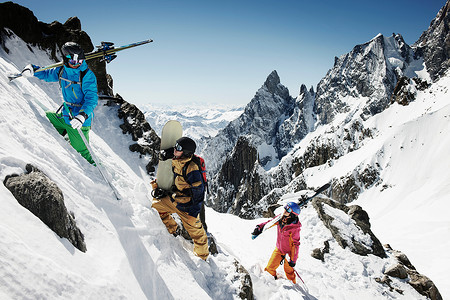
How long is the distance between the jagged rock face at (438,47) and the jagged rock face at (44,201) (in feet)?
578

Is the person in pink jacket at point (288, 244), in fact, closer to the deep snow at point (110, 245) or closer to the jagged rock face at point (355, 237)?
the deep snow at point (110, 245)

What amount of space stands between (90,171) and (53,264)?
317cm

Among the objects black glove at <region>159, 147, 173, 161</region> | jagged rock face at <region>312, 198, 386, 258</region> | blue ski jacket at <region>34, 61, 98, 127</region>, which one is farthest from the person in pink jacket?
blue ski jacket at <region>34, 61, 98, 127</region>

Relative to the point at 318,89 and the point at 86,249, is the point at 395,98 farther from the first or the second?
the point at 86,249

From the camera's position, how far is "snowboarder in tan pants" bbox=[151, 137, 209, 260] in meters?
5.53

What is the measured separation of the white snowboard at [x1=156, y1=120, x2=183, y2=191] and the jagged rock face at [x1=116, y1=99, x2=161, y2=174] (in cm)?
651

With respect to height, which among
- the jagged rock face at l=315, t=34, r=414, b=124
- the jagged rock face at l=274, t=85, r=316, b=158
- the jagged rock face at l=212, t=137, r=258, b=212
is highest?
the jagged rock face at l=315, t=34, r=414, b=124

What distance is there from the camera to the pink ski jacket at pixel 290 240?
8.12 meters

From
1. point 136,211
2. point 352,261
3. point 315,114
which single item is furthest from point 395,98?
point 136,211

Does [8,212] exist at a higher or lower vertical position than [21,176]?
lower

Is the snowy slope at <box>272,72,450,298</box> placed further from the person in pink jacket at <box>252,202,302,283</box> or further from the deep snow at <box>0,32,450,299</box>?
the person in pink jacket at <box>252,202,302,283</box>

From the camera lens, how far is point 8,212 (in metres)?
2.82

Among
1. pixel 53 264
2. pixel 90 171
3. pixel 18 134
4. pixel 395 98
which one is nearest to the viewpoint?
pixel 53 264

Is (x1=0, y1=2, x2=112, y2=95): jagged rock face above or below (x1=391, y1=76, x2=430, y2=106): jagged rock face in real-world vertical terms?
below
